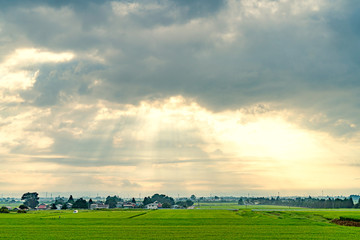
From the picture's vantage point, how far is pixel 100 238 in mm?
44062

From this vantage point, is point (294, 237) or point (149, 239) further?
point (294, 237)

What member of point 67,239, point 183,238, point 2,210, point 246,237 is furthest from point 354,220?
point 2,210

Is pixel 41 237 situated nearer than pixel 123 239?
No

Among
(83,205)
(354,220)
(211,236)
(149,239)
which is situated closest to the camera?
(149,239)

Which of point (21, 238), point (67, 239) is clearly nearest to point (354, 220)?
point (67, 239)

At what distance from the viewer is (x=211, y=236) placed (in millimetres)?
45375

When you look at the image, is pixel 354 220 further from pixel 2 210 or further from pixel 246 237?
pixel 2 210

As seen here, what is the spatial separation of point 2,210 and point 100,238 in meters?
98.1

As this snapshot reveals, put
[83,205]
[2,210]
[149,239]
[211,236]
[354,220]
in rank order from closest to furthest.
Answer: [149,239]
[211,236]
[354,220]
[2,210]
[83,205]

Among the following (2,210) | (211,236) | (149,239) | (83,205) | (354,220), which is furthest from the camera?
(83,205)

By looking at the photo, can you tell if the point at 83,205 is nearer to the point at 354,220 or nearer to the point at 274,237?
the point at 354,220

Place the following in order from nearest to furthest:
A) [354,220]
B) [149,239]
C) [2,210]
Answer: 1. [149,239]
2. [354,220]
3. [2,210]

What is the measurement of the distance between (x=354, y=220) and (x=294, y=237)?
40.2 meters

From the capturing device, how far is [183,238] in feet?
143
